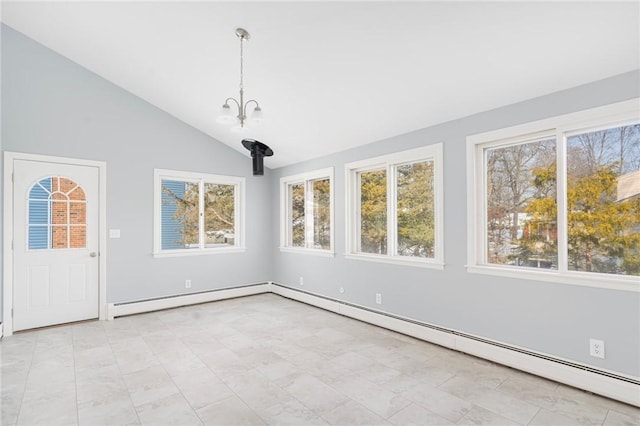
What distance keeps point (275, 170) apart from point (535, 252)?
14.7 feet

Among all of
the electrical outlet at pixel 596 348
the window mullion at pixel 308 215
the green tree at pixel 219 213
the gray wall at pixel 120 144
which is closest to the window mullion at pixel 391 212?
the window mullion at pixel 308 215

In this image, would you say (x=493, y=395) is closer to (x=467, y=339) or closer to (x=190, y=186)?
(x=467, y=339)

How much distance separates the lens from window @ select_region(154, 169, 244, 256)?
5238 millimetres

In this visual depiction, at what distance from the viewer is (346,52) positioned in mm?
3055

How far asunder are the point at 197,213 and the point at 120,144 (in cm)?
152

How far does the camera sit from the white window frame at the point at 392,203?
3668 mm

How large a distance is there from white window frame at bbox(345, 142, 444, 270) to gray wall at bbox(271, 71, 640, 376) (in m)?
0.07

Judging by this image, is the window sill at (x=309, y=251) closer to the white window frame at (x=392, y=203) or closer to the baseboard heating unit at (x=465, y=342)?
the white window frame at (x=392, y=203)

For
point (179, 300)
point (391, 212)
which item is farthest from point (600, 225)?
point (179, 300)

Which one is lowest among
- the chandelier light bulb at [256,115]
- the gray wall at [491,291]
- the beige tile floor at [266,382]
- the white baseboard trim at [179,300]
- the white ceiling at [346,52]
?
the beige tile floor at [266,382]

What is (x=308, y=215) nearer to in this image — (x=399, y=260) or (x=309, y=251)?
(x=309, y=251)

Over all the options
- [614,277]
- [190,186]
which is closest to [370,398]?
[614,277]

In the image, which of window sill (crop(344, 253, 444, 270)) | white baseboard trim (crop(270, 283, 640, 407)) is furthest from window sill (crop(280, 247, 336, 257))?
white baseboard trim (crop(270, 283, 640, 407))

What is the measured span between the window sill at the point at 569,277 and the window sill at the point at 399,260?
42 cm
